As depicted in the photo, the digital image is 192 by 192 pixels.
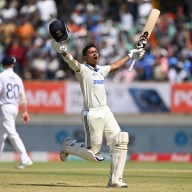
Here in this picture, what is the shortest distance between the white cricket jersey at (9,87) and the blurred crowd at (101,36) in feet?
18.3

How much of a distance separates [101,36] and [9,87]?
666 centimetres

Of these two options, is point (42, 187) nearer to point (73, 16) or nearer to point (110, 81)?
point (110, 81)

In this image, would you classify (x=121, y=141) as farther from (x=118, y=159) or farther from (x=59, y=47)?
→ (x=59, y=47)

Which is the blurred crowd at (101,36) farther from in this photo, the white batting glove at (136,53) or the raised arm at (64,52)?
the raised arm at (64,52)

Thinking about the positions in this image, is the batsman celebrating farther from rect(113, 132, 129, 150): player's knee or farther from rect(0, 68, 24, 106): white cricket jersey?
rect(0, 68, 24, 106): white cricket jersey

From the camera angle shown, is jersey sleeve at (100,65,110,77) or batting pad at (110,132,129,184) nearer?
batting pad at (110,132,129,184)

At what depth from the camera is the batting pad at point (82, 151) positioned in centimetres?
929

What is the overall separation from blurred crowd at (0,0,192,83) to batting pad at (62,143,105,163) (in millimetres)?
8628

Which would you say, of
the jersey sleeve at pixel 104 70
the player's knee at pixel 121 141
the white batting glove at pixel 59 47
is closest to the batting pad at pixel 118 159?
the player's knee at pixel 121 141

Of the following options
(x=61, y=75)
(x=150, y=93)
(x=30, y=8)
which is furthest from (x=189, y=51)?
(x=30, y=8)

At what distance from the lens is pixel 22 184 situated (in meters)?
9.52

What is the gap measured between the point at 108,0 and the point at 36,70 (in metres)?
2.99

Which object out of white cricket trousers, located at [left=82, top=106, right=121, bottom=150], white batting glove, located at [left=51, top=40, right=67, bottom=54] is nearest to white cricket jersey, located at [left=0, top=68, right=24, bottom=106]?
white cricket trousers, located at [left=82, top=106, right=121, bottom=150]

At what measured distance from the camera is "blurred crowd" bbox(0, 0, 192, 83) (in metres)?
18.3
